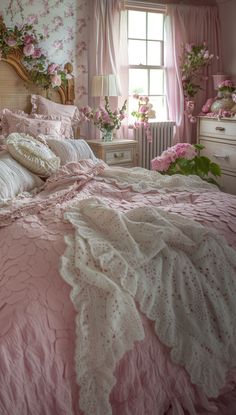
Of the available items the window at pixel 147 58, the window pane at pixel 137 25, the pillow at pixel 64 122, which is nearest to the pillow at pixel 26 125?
the pillow at pixel 64 122

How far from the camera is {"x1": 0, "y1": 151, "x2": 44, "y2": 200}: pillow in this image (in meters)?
2.25

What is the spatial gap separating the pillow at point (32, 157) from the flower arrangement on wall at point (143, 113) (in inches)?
77.4

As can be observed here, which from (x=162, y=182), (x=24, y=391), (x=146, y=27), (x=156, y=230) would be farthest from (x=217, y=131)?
(x=24, y=391)

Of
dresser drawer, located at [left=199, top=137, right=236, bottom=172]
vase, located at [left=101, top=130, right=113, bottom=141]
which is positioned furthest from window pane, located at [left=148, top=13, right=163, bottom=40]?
vase, located at [left=101, top=130, right=113, bottom=141]

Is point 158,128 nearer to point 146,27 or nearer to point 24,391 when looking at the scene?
point 146,27

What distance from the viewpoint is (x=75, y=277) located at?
1361 mm

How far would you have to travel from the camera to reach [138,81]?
4.62 m

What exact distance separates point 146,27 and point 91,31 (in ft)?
2.38

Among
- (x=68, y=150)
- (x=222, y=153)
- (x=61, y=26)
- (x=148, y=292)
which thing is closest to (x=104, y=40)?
(x=61, y=26)

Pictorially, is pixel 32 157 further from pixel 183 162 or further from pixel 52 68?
pixel 52 68

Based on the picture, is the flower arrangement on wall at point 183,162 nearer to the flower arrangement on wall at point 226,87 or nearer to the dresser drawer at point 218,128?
the dresser drawer at point 218,128

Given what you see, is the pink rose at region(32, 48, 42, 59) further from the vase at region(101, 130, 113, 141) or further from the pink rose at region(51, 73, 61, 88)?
the vase at region(101, 130, 113, 141)

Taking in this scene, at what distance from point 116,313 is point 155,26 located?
3.98m

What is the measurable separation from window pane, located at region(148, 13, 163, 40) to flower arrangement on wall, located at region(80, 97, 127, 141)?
1.02 meters
